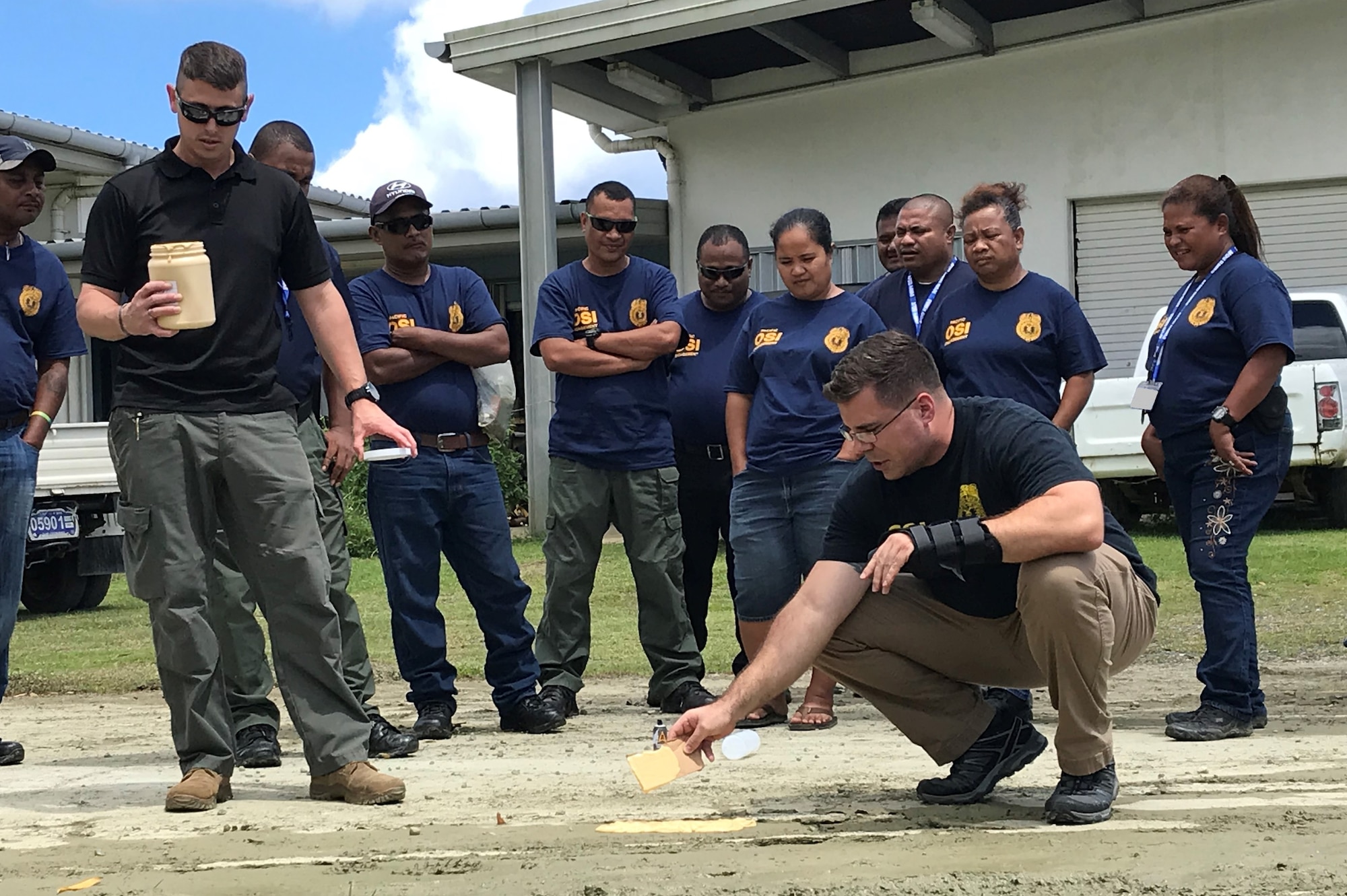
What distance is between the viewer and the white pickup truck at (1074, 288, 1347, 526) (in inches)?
533

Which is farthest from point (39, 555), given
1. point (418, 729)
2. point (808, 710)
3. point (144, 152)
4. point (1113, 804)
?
point (144, 152)

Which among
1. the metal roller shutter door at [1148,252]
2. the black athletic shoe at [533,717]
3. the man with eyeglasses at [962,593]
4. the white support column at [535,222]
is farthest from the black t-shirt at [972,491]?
the metal roller shutter door at [1148,252]

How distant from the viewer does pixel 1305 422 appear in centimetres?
1355

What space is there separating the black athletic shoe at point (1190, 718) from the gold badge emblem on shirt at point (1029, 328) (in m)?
1.55

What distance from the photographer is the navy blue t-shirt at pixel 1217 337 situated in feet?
19.6

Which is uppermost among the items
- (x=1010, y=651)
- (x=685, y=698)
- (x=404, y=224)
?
(x=404, y=224)

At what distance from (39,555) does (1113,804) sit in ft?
30.2

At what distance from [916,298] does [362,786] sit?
3359 mm

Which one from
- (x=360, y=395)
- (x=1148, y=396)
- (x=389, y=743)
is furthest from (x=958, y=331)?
(x=389, y=743)

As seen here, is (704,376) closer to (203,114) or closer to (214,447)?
(214,447)

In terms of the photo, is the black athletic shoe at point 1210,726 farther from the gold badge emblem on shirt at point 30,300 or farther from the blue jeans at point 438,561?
the gold badge emblem on shirt at point 30,300

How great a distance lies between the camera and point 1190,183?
20.3ft

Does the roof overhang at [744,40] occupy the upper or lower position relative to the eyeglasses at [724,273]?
upper

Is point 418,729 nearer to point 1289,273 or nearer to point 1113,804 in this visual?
point 1113,804
